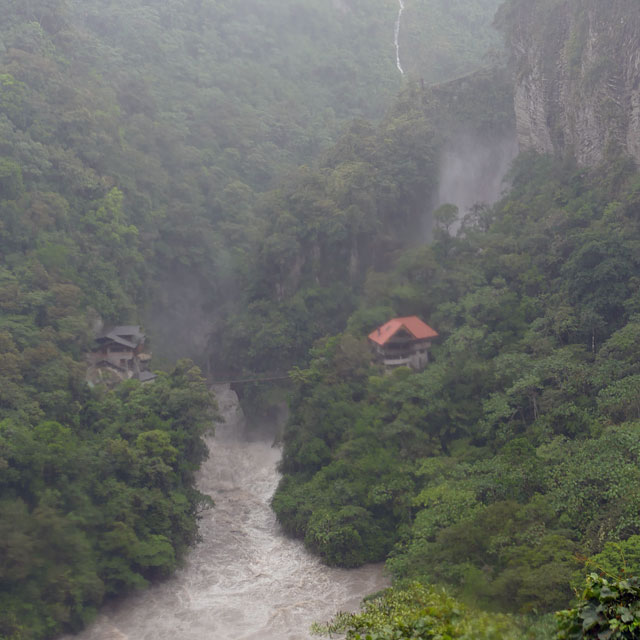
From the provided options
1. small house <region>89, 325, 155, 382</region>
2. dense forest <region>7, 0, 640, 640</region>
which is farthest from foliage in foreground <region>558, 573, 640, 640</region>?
small house <region>89, 325, 155, 382</region>

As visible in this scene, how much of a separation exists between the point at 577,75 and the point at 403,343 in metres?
12.5

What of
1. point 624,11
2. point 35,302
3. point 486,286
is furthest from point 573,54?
point 35,302

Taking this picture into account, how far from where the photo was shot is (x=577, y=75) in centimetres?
3125

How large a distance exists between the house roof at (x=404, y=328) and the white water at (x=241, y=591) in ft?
22.6

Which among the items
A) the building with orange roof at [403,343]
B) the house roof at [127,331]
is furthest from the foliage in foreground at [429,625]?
the house roof at [127,331]

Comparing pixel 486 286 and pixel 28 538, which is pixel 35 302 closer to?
pixel 28 538

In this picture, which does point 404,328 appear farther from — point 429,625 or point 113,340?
point 429,625

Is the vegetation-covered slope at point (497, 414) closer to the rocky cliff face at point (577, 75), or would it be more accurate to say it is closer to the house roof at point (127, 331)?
the rocky cliff face at point (577, 75)

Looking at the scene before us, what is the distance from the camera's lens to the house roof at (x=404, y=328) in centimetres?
2858

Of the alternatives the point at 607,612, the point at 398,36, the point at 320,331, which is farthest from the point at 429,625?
the point at 398,36

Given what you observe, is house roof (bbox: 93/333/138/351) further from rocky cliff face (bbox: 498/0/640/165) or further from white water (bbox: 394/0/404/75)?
white water (bbox: 394/0/404/75)

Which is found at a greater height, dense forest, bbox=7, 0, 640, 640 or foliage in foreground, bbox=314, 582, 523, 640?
dense forest, bbox=7, 0, 640, 640

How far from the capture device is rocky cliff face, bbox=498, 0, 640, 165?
93.0ft

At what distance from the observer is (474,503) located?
66.1ft
